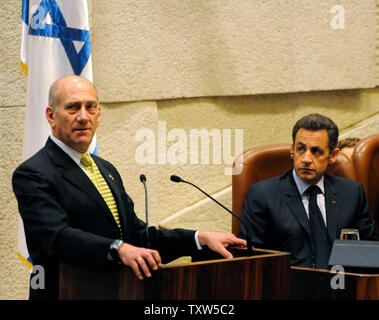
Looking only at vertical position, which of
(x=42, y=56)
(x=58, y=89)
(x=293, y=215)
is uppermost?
(x=42, y=56)

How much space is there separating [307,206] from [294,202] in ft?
0.25

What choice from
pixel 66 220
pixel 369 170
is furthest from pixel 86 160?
pixel 369 170

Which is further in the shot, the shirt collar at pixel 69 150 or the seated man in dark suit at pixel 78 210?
the shirt collar at pixel 69 150

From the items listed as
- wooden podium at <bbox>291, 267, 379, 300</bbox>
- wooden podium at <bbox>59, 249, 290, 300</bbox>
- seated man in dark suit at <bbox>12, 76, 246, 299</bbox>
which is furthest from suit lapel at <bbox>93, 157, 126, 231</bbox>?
wooden podium at <bbox>291, 267, 379, 300</bbox>

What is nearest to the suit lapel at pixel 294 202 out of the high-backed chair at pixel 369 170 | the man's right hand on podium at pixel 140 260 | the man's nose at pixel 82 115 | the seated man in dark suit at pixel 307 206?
the seated man in dark suit at pixel 307 206

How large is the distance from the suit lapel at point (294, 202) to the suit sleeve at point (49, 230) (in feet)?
4.31

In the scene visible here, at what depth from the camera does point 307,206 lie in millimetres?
2910

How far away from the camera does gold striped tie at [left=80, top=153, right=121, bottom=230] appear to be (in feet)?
7.04

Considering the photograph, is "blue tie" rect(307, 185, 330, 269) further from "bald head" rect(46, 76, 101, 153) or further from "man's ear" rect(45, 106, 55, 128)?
"man's ear" rect(45, 106, 55, 128)

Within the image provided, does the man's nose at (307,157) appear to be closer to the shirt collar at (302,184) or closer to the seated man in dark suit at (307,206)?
the seated man in dark suit at (307,206)

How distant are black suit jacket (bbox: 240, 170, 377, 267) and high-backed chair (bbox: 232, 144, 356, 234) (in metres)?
0.12

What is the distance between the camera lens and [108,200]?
7.04ft

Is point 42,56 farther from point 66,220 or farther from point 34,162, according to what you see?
point 66,220

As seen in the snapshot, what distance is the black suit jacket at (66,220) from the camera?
177 centimetres
